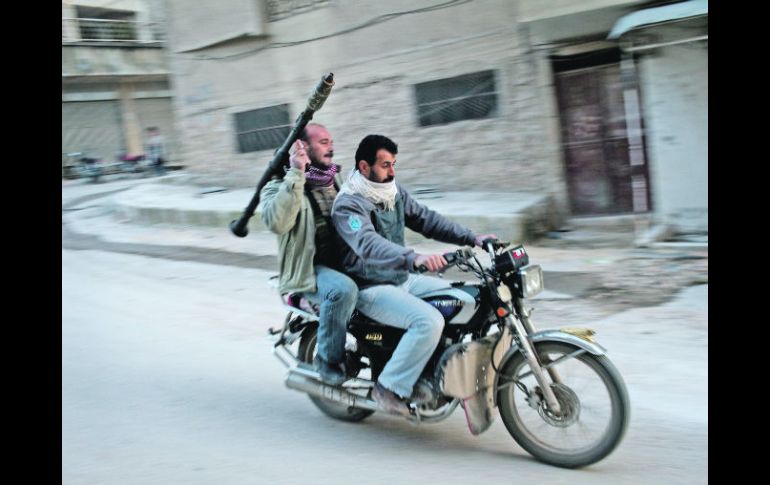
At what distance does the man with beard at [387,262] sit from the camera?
358cm

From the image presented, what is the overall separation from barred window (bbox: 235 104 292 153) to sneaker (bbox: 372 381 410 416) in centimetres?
1007

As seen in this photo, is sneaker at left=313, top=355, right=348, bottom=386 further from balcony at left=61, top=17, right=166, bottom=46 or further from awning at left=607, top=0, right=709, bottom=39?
balcony at left=61, top=17, right=166, bottom=46

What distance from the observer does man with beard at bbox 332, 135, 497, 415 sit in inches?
141

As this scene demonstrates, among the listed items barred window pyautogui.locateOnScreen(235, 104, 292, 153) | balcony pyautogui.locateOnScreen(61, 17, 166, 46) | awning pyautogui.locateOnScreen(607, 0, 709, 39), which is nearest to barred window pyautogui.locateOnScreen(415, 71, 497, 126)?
awning pyautogui.locateOnScreen(607, 0, 709, 39)

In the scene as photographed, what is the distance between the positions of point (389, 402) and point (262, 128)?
427 inches

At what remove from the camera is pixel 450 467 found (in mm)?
3549

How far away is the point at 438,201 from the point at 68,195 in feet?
39.4

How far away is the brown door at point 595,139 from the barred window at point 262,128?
17.0 feet

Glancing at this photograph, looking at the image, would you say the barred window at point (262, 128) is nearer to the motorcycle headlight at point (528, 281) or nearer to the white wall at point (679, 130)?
the white wall at point (679, 130)

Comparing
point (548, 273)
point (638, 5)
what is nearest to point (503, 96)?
point (638, 5)

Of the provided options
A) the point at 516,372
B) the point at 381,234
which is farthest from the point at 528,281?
the point at 381,234

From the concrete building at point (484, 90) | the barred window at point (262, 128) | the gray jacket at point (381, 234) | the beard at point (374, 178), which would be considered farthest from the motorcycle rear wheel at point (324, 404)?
the barred window at point (262, 128)

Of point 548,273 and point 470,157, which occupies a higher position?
point 470,157
